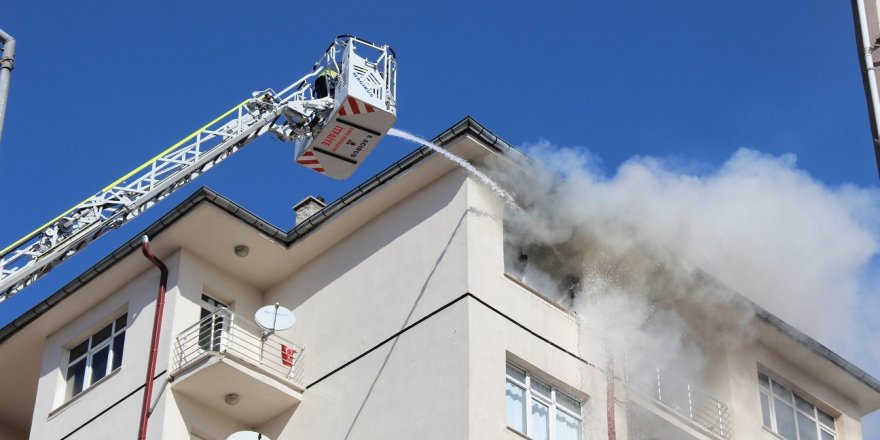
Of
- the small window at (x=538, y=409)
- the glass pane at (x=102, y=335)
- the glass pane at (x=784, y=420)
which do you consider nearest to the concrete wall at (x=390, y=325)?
the small window at (x=538, y=409)

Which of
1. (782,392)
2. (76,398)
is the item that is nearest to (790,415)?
(782,392)

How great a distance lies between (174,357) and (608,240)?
8.57 m

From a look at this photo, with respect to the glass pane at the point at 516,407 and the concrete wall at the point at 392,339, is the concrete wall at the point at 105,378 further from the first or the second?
the glass pane at the point at 516,407

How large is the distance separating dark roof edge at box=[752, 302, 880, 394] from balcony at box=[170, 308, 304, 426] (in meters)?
9.72

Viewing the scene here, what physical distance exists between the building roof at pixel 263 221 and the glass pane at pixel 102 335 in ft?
3.17

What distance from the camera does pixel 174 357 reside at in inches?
1134

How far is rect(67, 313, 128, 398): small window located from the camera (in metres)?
30.7

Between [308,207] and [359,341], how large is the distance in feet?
19.3

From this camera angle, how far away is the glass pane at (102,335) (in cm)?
3120

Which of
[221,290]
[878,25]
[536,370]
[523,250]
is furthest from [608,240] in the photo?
[878,25]

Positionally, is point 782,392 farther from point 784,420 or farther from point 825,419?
point 825,419

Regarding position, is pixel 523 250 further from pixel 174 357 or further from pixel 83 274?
pixel 83 274

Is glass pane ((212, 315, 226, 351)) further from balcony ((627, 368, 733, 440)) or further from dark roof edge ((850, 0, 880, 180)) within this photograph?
dark roof edge ((850, 0, 880, 180))

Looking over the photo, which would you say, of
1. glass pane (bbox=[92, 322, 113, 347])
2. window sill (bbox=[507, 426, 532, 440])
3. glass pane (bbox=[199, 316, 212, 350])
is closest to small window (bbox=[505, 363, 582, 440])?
window sill (bbox=[507, 426, 532, 440])
